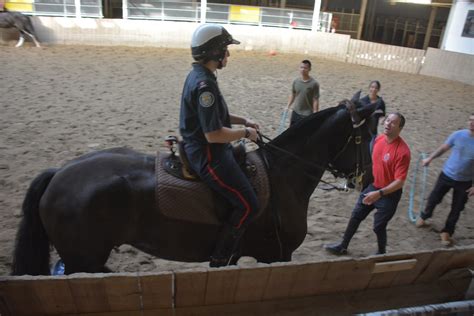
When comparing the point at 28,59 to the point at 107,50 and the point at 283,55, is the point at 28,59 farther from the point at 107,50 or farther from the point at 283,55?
the point at 283,55

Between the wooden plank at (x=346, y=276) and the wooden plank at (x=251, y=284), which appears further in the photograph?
the wooden plank at (x=346, y=276)

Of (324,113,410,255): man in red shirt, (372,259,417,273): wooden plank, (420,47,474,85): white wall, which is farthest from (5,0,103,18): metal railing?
(372,259,417,273): wooden plank

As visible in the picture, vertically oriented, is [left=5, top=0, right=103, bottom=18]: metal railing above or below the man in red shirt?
above

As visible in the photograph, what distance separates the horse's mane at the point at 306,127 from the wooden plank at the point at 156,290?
204cm

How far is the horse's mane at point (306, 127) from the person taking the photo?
356cm

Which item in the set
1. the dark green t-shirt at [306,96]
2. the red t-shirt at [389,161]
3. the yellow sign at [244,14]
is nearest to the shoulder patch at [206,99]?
the red t-shirt at [389,161]

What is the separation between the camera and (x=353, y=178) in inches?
146

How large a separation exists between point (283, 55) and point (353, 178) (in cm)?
1728

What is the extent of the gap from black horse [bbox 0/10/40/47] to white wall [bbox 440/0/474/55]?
19446mm

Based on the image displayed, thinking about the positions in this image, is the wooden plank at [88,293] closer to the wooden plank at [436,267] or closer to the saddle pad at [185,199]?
the saddle pad at [185,199]

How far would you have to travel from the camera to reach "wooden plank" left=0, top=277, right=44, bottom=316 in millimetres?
1755

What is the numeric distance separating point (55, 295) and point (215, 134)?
58.5 inches

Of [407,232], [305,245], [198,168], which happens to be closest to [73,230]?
[198,168]

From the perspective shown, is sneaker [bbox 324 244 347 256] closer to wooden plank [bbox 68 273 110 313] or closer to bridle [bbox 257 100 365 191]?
bridle [bbox 257 100 365 191]
